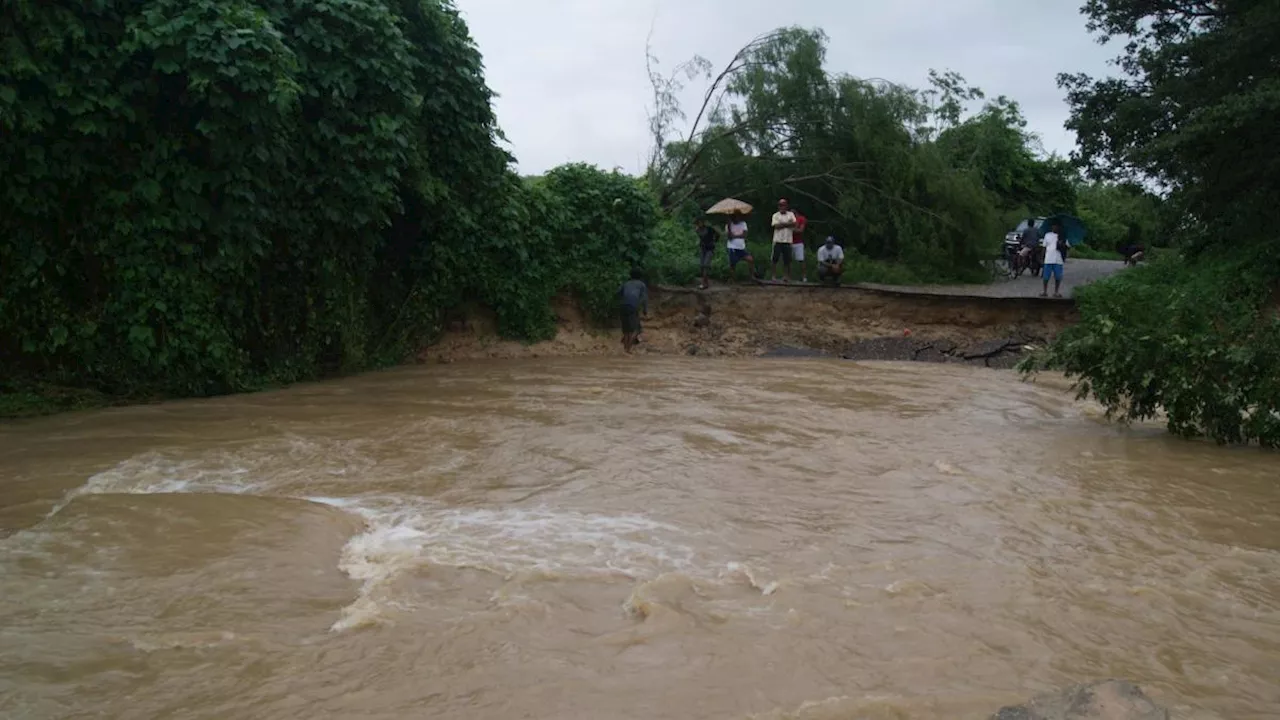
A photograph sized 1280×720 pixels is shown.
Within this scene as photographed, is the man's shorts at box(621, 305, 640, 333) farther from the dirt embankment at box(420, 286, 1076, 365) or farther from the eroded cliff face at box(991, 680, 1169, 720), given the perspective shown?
the eroded cliff face at box(991, 680, 1169, 720)

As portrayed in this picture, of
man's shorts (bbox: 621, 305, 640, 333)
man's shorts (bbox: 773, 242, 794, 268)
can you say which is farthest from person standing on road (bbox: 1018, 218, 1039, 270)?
man's shorts (bbox: 621, 305, 640, 333)

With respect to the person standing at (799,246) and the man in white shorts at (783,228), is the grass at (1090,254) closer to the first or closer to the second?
the person standing at (799,246)

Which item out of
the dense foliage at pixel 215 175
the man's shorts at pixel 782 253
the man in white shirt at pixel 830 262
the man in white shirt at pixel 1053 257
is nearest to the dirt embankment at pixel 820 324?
the man in white shirt at pixel 830 262

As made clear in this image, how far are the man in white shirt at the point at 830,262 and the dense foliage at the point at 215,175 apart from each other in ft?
25.2

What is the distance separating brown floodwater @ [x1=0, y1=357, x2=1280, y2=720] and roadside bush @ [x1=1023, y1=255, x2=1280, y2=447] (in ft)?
1.37

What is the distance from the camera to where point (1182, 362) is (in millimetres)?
8969

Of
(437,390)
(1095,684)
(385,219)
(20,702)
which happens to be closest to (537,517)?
(20,702)

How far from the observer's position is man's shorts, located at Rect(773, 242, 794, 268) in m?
19.0

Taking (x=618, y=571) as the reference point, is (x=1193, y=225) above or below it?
above

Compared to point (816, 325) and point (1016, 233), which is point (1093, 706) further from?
point (1016, 233)

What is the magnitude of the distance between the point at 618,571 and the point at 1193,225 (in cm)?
1843

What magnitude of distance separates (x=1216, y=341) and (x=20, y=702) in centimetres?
950

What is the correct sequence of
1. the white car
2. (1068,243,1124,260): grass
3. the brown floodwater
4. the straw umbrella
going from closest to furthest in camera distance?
the brown floodwater < the straw umbrella < the white car < (1068,243,1124,260): grass

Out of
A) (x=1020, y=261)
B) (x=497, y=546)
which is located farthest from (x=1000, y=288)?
(x=497, y=546)
